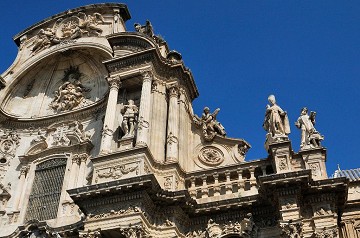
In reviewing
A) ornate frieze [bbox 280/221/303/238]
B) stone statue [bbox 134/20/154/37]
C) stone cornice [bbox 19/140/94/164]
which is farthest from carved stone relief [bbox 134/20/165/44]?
ornate frieze [bbox 280/221/303/238]

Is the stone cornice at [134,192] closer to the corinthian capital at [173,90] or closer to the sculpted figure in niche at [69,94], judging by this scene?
the corinthian capital at [173,90]

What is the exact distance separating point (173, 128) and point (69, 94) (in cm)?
698

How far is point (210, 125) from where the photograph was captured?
1984 centimetres

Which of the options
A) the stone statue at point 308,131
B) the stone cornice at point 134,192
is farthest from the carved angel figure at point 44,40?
the stone statue at point 308,131

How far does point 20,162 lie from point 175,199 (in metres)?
8.96

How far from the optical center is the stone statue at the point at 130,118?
1883 centimetres

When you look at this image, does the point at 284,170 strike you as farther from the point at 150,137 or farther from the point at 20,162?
the point at 20,162

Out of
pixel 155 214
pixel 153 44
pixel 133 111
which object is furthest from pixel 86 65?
pixel 155 214

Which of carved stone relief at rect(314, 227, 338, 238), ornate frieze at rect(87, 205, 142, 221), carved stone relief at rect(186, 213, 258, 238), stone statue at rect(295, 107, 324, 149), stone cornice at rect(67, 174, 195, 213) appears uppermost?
stone statue at rect(295, 107, 324, 149)

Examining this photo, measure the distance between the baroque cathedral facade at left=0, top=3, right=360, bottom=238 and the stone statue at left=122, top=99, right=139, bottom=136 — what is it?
0.05m

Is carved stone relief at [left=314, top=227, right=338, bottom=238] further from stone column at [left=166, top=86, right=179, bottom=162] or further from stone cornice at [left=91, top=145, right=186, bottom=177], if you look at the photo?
stone column at [left=166, top=86, right=179, bottom=162]

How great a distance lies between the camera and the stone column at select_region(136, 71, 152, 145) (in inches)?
707

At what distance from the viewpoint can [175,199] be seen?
16.1m

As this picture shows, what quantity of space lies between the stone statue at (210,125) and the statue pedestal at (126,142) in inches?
119
